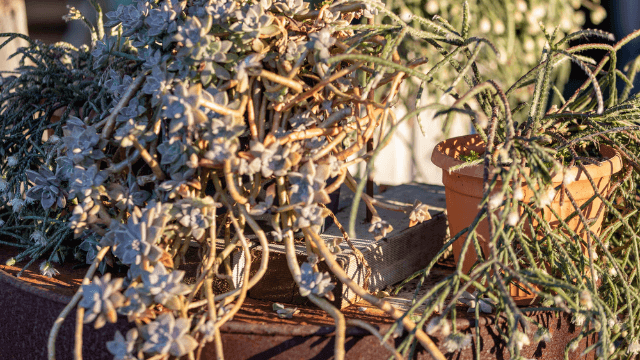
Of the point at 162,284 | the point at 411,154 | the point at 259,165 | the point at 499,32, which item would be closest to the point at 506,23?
the point at 499,32

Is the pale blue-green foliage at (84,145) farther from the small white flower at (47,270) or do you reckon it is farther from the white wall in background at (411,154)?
the white wall in background at (411,154)

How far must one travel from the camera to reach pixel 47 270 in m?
0.78

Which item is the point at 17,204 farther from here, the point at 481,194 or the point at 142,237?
the point at 481,194

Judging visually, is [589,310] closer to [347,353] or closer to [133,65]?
[347,353]

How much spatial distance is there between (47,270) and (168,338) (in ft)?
1.15

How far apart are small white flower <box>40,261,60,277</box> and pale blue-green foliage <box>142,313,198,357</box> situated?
0.32 meters

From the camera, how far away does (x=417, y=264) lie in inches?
37.4

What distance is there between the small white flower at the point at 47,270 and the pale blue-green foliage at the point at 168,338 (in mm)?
323

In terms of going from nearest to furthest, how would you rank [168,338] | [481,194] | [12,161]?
[168,338]
[481,194]
[12,161]

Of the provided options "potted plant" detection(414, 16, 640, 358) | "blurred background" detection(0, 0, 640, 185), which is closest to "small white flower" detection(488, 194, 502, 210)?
"potted plant" detection(414, 16, 640, 358)

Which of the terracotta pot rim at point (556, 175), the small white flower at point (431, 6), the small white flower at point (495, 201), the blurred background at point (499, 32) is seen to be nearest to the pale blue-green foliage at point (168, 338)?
the small white flower at point (495, 201)

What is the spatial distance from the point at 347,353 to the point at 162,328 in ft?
0.72

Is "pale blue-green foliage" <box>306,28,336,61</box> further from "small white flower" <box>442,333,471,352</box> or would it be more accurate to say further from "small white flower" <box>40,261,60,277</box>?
"small white flower" <box>40,261,60,277</box>

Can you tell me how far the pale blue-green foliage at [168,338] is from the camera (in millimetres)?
534
